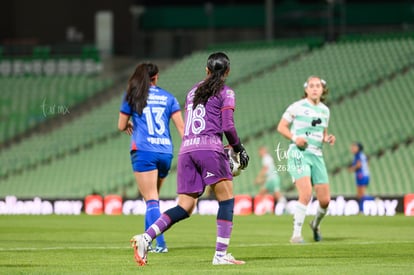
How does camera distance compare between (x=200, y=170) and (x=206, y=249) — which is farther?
(x=206, y=249)

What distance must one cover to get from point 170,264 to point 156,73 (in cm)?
309

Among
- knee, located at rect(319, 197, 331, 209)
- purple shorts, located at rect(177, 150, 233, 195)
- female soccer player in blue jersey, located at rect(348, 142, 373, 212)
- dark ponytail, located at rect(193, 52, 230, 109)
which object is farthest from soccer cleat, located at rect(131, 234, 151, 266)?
female soccer player in blue jersey, located at rect(348, 142, 373, 212)

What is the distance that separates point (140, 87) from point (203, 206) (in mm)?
15465

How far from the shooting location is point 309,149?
52.4 ft

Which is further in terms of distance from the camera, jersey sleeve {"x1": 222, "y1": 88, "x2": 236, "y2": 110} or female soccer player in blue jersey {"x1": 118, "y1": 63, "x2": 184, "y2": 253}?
female soccer player in blue jersey {"x1": 118, "y1": 63, "x2": 184, "y2": 253}

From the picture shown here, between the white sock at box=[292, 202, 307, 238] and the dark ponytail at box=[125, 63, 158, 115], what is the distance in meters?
3.21

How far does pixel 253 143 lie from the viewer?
3494cm

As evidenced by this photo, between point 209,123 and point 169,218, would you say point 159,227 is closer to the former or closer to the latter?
point 169,218

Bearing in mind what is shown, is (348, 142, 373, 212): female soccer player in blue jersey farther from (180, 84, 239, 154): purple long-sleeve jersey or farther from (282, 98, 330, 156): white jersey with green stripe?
(180, 84, 239, 154): purple long-sleeve jersey

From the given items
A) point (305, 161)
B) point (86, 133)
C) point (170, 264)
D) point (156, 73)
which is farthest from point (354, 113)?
point (170, 264)

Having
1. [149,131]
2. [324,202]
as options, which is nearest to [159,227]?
[149,131]

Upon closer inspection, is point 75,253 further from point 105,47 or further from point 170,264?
point 105,47

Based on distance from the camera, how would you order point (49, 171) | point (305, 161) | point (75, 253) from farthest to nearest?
1. point (49, 171)
2. point (305, 161)
3. point (75, 253)

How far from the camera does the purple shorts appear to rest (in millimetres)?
11500
